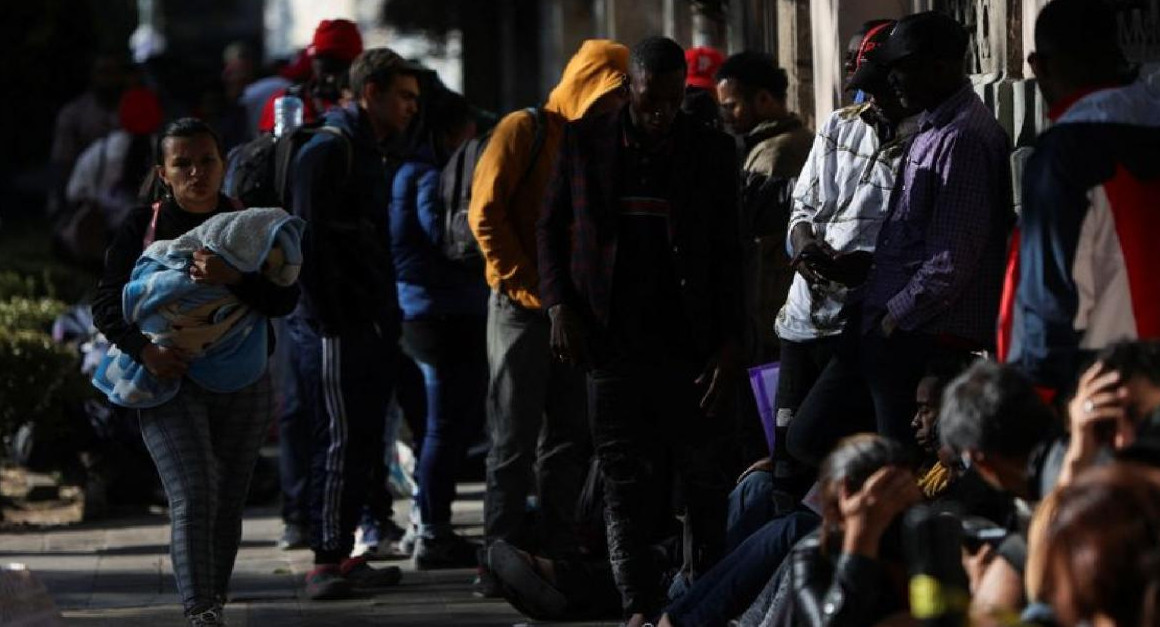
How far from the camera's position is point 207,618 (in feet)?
25.9

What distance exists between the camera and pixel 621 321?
769 centimetres

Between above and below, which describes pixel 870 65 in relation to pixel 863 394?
above

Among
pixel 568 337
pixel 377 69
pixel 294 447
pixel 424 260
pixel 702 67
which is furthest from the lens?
pixel 702 67

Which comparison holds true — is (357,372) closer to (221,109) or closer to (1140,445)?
(1140,445)

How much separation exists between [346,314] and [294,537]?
1.92 metres

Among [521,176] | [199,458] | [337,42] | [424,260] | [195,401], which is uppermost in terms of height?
[337,42]

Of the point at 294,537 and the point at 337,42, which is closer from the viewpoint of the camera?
the point at 294,537

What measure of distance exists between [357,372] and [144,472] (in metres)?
3.43

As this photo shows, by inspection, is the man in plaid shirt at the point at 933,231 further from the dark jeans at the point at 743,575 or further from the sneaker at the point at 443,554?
the sneaker at the point at 443,554

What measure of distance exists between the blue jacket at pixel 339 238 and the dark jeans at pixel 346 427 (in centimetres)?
9

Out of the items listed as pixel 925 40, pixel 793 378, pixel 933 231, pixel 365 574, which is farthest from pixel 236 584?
pixel 925 40

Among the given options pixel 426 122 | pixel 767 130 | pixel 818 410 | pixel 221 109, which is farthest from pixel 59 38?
pixel 818 410

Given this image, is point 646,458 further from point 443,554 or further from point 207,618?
point 443,554

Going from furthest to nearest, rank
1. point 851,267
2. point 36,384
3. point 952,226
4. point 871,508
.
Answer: point 36,384, point 851,267, point 952,226, point 871,508
